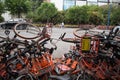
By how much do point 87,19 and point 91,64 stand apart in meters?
42.3

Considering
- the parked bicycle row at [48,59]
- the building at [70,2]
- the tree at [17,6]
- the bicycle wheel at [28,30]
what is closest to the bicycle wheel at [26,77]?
the parked bicycle row at [48,59]

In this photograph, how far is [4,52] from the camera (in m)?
6.61

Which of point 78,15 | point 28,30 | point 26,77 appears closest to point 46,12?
point 78,15

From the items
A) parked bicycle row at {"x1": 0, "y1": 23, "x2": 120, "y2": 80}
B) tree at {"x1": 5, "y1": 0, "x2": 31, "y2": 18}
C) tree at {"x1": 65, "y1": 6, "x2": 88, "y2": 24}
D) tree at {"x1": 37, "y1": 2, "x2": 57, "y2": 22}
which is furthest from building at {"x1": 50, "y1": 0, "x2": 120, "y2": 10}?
parked bicycle row at {"x1": 0, "y1": 23, "x2": 120, "y2": 80}

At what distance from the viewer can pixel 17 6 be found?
48.6 metres

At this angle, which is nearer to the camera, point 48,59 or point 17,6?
point 48,59

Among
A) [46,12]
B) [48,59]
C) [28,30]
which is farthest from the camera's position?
[46,12]

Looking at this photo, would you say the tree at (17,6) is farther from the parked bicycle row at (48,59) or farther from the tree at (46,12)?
the parked bicycle row at (48,59)

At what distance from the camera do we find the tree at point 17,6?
159ft

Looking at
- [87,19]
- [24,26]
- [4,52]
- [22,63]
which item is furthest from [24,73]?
[87,19]

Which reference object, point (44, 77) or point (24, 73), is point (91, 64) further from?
point (24, 73)

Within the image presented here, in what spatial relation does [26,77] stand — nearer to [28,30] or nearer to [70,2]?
[28,30]

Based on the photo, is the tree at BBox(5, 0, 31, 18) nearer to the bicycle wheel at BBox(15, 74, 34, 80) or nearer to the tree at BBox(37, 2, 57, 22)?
the tree at BBox(37, 2, 57, 22)

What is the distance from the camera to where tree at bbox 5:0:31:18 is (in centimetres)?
4856
